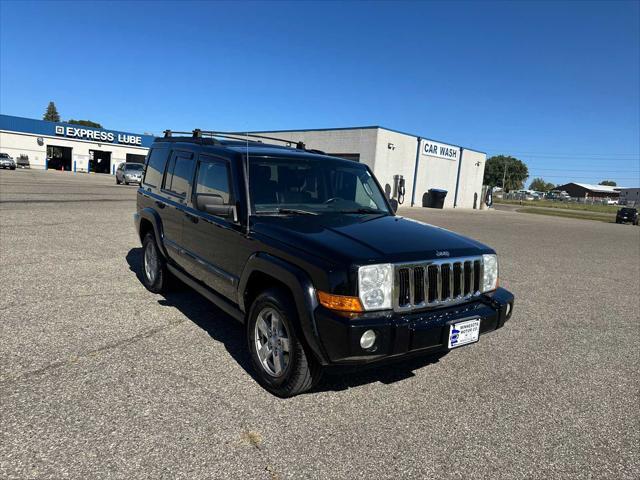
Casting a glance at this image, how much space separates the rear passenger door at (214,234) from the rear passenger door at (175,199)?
0.18 m

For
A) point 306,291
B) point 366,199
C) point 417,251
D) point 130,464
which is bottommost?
point 130,464

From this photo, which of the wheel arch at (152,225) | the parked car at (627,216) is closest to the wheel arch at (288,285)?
the wheel arch at (152,225)

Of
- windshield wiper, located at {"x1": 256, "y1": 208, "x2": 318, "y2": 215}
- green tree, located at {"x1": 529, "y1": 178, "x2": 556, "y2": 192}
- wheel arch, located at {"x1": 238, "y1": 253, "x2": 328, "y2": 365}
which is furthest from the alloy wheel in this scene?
green tree, located at {"x1": 529, "y1": 178, "x2": 556, "y2": 192}

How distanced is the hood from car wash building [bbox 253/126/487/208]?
23339 mm

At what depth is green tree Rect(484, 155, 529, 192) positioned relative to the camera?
124 metres

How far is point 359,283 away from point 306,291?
0.36 metres

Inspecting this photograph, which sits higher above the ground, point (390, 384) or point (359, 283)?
point (359, 283)

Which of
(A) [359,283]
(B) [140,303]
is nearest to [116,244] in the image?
(B) [140,303]

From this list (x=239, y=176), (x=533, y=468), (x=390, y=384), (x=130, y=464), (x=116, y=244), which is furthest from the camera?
(x=116, y=244)

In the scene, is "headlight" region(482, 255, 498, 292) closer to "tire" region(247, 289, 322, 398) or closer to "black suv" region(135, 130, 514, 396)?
"black suv" region(135, 130, 514, 396)

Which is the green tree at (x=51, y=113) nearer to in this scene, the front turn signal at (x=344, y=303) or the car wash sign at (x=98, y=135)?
the car wash sign at (x=98, y=135)

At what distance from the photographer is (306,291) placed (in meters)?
2.93

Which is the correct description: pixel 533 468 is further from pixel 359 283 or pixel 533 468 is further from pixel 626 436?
→ pixel 359 283

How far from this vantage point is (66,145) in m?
55.9
